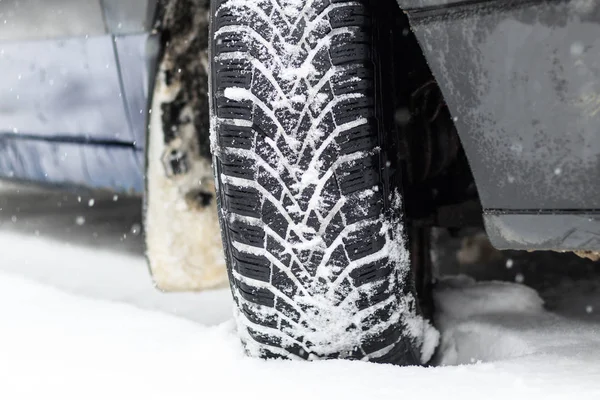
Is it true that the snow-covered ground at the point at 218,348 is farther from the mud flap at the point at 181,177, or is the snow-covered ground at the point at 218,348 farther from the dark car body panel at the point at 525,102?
the dark car body panel at the point at 525,102

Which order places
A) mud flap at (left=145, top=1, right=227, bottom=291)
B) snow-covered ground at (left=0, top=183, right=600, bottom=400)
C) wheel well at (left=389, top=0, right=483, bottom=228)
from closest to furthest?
snow-covered ground at (left=0, top=183, right=600, bottom=400), wheel well at (left=389, top=0, right=483, bottom=228), mud flap at (left=145, top=1, right=227, bottom=291)

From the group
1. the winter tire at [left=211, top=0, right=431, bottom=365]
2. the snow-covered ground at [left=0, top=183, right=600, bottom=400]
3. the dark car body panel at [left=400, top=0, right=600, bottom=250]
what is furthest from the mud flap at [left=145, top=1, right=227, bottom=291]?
the dark car body panel at [left=400, top=0, right=600, bottom=250]

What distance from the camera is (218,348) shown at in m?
1.20

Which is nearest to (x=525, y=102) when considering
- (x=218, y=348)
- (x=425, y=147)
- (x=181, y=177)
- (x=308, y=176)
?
(x=308, y=176)

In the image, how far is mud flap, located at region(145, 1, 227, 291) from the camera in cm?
154

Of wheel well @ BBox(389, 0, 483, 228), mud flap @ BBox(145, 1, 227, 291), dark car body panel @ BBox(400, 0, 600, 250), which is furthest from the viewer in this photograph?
mud flap @ BBox(145, 1, 227, 291)

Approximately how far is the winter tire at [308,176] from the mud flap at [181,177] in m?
0.52

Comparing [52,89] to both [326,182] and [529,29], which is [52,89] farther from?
[529,29]

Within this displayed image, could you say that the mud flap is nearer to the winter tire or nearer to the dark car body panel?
the winter tire

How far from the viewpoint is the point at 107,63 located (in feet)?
5.32

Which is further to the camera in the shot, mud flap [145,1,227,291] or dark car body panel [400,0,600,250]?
mud flap [145,1,227,291]

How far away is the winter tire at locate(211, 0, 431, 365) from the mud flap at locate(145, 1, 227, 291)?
0.52 m

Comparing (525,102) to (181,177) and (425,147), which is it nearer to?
(425,147)

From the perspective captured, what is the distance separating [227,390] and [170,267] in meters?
0.72
